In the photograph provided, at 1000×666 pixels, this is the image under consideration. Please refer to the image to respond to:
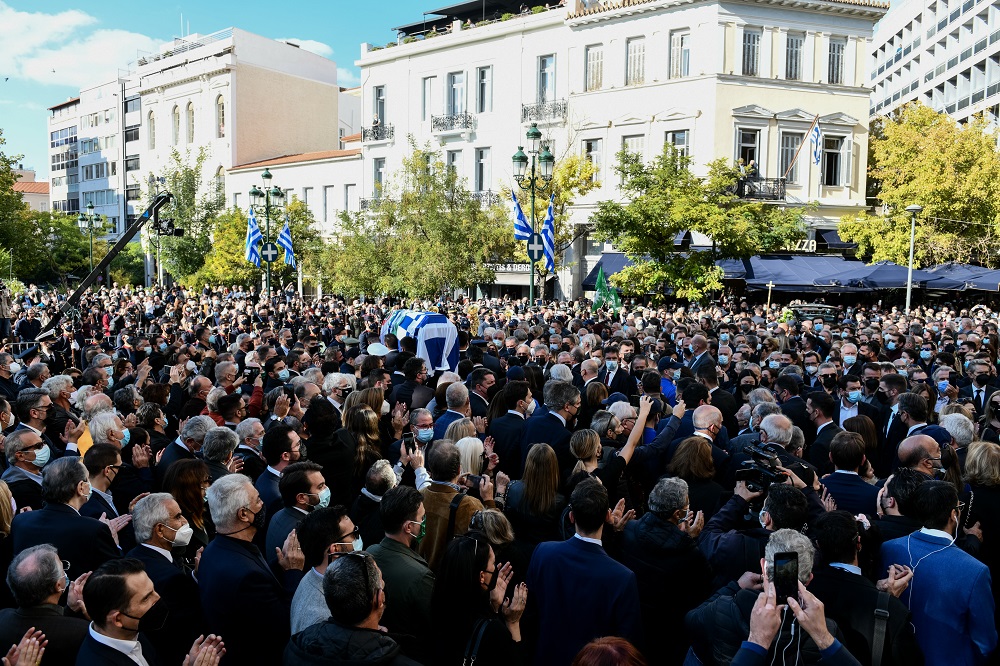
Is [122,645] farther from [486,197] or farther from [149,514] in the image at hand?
[486,197]

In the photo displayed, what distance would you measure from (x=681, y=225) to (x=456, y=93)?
56.8 feet

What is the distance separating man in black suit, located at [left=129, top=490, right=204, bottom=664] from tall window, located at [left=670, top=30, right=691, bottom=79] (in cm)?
3404

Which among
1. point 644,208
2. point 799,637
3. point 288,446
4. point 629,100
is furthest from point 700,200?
point 799,637

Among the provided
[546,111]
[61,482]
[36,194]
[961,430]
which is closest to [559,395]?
[961,430]

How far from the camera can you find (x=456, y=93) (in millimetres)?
42062

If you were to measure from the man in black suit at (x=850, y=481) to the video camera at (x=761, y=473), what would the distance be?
39.6 inches

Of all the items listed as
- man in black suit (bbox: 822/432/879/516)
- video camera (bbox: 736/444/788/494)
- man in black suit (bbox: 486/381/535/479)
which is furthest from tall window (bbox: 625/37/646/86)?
video camera (bbox: 736/444/788/494)

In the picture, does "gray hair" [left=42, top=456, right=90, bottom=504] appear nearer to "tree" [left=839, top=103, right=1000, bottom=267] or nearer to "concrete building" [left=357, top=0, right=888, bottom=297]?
"concrete building" [left=357, top=0, right=888, bottom=297]

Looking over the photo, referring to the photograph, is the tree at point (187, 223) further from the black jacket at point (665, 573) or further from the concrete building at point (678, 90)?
the black jacket at point (665, 573)

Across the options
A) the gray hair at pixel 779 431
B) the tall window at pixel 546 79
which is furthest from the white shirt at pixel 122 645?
the tall window at pixel 546 79

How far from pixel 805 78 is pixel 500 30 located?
1413 centimetres

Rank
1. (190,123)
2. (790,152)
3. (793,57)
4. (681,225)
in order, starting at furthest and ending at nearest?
1. (190,123)
2. (790,152)
3. (793,57)
4. (681,225)

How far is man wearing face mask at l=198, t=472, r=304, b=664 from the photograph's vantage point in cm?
415

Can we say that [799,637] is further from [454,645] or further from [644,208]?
[644,208]
